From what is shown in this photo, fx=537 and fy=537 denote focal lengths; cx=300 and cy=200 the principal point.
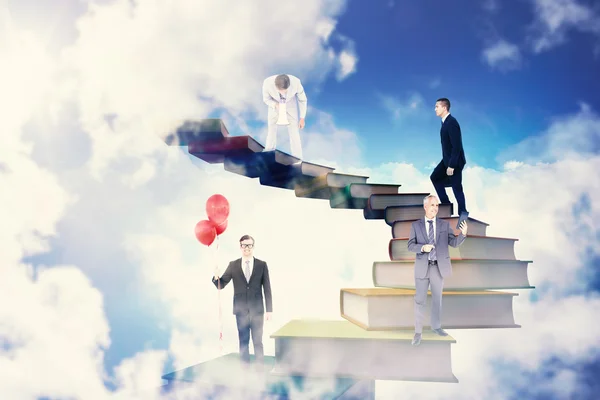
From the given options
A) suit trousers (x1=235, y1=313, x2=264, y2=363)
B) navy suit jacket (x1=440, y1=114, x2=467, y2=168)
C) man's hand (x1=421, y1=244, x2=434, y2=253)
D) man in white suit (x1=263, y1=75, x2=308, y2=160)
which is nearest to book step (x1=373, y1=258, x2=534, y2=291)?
man's hand (x1=421, y1=244, x2=434, y2=253)

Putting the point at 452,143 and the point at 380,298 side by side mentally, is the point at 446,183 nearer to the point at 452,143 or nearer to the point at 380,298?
the point at 452,143

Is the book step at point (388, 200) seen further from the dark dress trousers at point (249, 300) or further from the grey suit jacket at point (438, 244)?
the dark dress trousers at point (249, 300)

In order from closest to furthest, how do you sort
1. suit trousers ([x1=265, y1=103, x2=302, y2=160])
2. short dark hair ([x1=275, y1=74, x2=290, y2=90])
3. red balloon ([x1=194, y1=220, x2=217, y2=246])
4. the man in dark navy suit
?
red balloon ([x1=194, y1=220, x2=217, y2=246]) < the man in dark navy suit < short dark hair ([x1=275, y1=74, x2=290, y2=90]) < suit trousers ([x1=265, y1=103, x2=302, y2=160])

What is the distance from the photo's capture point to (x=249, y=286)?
4996 millimetres

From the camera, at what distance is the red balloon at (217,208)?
4969 millimetres

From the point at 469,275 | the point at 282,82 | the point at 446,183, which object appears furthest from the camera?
the point at 282,82

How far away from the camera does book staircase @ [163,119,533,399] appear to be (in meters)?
4.58

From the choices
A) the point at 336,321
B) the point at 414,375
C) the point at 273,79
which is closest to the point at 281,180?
the point at 273,79

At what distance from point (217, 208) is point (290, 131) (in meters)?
2.06

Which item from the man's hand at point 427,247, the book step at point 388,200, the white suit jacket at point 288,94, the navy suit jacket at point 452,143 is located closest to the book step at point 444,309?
the man's hand at point 427,247

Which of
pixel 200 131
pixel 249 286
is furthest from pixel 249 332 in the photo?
pixel 200 131

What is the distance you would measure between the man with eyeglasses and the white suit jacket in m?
2.16

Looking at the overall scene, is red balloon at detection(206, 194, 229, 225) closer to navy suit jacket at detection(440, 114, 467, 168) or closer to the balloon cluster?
the balloon cluster

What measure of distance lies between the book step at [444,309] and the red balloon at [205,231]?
58.3 inches
